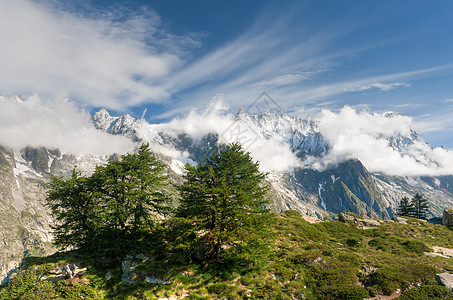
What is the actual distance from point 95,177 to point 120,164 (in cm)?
357

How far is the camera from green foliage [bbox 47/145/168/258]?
27797 mm

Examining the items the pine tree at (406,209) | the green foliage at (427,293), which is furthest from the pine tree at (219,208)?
the pine tree at (406,209)

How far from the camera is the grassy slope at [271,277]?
2048 centimetres

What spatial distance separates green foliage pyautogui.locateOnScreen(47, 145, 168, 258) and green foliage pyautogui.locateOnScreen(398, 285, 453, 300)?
90.6 feet

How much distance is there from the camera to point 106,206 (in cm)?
2759

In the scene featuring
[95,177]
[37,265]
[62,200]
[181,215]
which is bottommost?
[37,265]

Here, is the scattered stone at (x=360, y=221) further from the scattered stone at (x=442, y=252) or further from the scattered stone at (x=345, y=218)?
the scattered stone at (x=442, y=252)

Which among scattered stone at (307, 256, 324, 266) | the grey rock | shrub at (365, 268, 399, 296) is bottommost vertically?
shrub at (365, 268, 399, 296)

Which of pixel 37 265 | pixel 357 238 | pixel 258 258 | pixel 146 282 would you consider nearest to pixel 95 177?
pixel 37 265

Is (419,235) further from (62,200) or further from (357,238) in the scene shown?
(62,200)

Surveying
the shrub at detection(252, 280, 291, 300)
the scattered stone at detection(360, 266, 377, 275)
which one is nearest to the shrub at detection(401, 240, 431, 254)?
the scattered stone at detection(360, 266, 377, 275)

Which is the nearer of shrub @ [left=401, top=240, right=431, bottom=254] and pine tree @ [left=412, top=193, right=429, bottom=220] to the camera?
shrub @ [left=401, top=240, right=431, bottom=254]

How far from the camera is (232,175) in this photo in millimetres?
30250

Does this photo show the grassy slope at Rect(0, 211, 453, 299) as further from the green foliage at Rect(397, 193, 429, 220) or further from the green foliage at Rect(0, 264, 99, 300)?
the green foliage at Rect(397, 193, 429, 220)
